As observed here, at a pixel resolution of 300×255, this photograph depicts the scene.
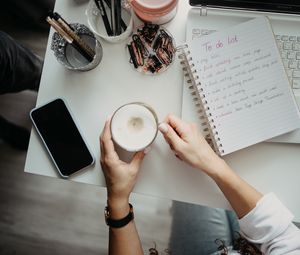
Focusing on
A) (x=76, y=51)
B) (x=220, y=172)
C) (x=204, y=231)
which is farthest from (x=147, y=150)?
(x=204, y=231)

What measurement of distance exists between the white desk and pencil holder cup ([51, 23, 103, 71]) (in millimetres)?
21

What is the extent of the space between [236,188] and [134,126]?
21cm

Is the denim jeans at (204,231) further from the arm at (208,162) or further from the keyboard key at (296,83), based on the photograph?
the keyboard key at (296,83)

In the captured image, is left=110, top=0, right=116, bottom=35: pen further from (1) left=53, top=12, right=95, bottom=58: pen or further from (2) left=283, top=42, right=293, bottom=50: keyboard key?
(2) left=283, top=42, right=293, bottom=50: keyboard key

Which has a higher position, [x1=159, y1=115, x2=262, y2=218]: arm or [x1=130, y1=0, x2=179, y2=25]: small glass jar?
[x1=130, y1=0, x2=179, y2=25]: small glass jar

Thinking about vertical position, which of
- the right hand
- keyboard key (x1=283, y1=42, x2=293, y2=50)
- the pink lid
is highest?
the pink lid

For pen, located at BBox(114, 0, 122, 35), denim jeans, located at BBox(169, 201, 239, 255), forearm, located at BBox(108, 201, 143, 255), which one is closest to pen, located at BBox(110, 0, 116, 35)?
pen, located at BBox(114, 0, 122, 35)

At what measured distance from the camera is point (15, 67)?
92 centimetres

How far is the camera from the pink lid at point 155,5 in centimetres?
69

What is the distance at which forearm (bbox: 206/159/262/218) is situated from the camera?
0.70 metres

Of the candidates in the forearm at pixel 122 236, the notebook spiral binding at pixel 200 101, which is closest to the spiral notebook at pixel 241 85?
the notebook spiral binding at pixel 200 101

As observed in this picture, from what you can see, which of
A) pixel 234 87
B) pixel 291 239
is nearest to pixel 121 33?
pixel 234 87

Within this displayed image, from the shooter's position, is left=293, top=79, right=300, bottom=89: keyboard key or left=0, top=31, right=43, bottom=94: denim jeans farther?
left=0, top=31, right=43, bottom=94: denim jeans

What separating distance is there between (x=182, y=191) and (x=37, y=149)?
0.30 metres
